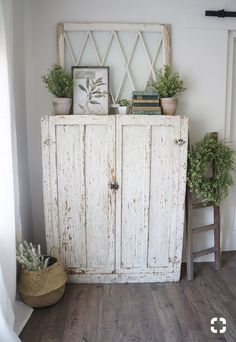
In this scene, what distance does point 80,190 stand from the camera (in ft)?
7.72

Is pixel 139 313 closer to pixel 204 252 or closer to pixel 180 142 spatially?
pixel 204 252

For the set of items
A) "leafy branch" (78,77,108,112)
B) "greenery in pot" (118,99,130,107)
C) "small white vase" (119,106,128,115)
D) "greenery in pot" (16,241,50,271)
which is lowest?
"greenery in pot" (16,241,50,271)

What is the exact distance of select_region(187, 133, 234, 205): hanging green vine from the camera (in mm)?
2414

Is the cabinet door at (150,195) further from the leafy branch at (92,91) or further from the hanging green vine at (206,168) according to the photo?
Answer: the leafy branch at (92,91)

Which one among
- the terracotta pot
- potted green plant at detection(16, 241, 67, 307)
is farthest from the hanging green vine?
potted green plant at detection(16, 241, 67, 307)

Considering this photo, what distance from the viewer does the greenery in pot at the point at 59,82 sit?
2.30 m

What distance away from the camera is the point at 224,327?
1.95 meters

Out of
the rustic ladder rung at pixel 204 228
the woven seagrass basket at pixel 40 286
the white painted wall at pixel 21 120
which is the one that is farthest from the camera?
the rustic ladder rung at pixel 204 228

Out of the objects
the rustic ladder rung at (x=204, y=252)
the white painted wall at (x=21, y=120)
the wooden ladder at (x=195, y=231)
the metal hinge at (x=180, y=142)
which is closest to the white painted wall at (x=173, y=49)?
the white painted wall at (x=21, y=120)

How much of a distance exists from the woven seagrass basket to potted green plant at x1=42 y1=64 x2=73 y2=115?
1205mm

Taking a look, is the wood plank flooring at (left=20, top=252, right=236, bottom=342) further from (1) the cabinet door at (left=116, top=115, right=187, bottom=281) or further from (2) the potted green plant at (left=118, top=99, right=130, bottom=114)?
(2) the potted green plant at (left=118, top=99, right=130, bottom=114)

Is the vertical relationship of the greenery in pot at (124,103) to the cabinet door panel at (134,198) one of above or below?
above

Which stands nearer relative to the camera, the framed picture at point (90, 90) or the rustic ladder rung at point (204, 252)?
the framed picture at point (90, 90)

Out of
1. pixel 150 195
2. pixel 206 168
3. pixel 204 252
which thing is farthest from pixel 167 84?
pixel 204 252
